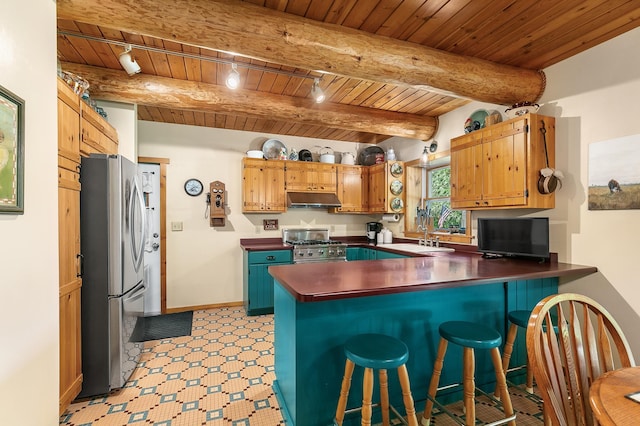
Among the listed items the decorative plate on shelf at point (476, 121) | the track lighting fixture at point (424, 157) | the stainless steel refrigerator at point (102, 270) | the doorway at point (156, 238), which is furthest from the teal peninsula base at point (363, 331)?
the doorway at point (156, 238)

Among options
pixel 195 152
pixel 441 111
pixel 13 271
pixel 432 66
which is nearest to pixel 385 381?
pixel 13 271

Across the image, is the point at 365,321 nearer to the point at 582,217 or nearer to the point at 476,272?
the point at 476,272

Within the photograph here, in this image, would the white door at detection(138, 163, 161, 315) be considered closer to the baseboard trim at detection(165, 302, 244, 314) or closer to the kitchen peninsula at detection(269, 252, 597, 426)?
the baseboard trim at detection(165, 302, 244, 314)

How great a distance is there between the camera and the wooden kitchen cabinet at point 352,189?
457 centimetres

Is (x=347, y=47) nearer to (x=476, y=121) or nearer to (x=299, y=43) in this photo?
(x=299, y=43)

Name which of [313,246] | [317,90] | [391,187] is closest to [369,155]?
[391,187]

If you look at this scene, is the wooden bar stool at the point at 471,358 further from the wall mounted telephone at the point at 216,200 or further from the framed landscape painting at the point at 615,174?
the wall mounted telephone at the point at 216,200

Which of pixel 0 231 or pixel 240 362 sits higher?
pixel 0 231

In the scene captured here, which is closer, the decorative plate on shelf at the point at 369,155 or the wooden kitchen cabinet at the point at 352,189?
the wooden kitchen cabinet at the point at 352,189

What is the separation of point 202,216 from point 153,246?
2.42 feet

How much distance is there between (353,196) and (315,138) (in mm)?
1147

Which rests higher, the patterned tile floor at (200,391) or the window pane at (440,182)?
the window pane at (440,182)

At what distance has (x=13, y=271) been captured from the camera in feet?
4.10

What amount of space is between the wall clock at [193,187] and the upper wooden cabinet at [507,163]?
3.40m
